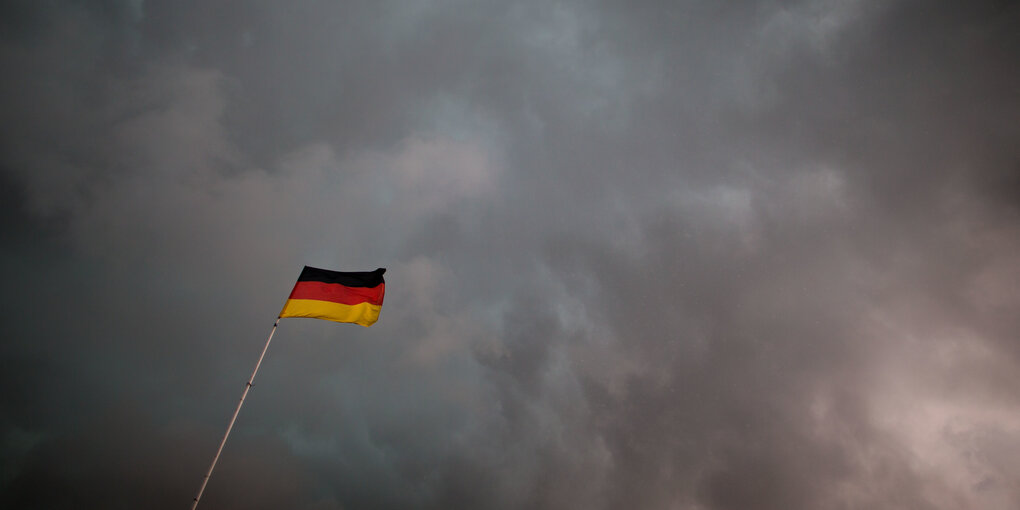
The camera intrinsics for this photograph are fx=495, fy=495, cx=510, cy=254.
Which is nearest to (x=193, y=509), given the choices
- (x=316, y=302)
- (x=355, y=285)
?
(x=316, y=302)

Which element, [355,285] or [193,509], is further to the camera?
[355,285]

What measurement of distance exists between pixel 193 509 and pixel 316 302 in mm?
10438

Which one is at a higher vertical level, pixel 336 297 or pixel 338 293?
pixel 338 293

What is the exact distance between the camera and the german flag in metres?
26.4

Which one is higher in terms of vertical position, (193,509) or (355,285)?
(355,285)

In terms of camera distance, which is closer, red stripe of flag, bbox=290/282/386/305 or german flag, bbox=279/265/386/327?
german flag, bbox=279/265/386/327

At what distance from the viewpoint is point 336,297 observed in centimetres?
2722

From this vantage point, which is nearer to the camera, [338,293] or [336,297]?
[336,297]

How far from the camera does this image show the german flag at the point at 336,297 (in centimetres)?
2641

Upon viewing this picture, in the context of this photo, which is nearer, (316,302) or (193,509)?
(193,509)

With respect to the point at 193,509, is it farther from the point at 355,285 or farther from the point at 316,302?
the point at 355,285

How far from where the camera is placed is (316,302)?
26.7 m

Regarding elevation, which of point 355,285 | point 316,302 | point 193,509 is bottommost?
point 193,509

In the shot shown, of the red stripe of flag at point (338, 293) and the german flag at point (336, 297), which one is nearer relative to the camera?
the german flag at point (336, 297)
